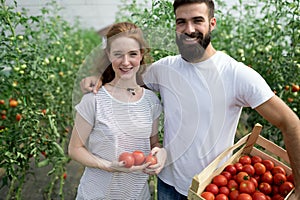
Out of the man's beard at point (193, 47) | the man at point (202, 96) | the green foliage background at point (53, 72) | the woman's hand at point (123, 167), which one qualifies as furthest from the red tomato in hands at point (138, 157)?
the green foliage background at point (53, 72)

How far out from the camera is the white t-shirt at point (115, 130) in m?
1.14

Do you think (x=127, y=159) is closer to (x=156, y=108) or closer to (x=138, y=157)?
(x=138, y=157)

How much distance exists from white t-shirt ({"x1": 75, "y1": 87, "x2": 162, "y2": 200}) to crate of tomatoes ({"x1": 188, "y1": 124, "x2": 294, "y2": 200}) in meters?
0.24

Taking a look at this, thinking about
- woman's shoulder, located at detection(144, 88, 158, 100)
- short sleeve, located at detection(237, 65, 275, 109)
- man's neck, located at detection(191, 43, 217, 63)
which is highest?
man's neck, located at detection(191, 43, 217, 63)

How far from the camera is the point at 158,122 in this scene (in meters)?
1.28

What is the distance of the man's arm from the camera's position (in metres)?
1.15

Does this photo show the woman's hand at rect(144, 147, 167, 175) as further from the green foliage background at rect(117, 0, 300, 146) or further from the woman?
the green foliage background at rect(117, 0, 300, 146)

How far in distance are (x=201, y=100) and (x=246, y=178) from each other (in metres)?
0.32

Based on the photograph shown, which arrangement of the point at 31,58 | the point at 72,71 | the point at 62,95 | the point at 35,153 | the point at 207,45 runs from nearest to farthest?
the point at 207,45 < the point at 35,153 < the point at 31,58 < the point at 62,95 < the point at 72,71

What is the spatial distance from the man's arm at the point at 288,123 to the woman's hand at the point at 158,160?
390 millimetres

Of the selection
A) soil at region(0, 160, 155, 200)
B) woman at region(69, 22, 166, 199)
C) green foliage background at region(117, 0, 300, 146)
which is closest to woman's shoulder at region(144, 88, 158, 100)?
woman at region(69, 22, 166, 199)

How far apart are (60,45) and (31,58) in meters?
0.54

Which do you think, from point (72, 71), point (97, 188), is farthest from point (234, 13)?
point (97, 188)

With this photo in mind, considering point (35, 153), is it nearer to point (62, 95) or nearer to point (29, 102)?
point (29, 102)
